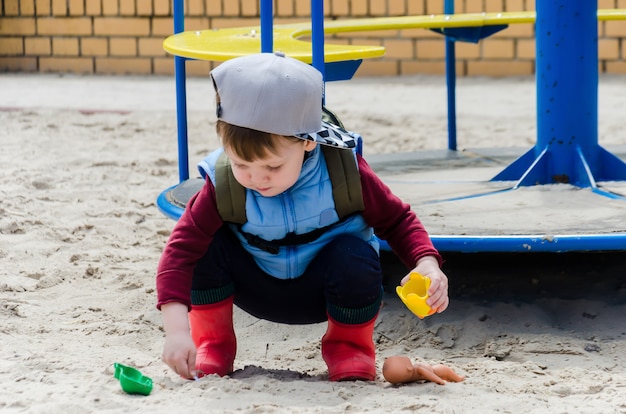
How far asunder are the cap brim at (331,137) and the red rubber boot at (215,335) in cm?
43

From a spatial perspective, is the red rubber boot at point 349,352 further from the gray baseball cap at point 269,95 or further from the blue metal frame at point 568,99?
the blue metal frame at point 568,99

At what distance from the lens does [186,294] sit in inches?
81.6

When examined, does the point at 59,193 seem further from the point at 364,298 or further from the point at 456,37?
the point at 364,298

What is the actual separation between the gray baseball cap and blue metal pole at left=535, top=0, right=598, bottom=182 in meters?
1.49

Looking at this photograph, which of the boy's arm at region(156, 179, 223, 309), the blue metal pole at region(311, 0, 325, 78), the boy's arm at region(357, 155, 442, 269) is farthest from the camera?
the blue metal pole at region(311, 0, 325, 78)

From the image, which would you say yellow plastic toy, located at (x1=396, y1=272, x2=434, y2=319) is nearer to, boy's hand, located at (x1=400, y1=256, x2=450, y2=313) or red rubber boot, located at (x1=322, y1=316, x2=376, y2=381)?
boy's hand, located at (x1=400, y1=256, x2=450, y2=313)

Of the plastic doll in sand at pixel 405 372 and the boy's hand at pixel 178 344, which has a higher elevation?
the boy's hand at pixel 178 344

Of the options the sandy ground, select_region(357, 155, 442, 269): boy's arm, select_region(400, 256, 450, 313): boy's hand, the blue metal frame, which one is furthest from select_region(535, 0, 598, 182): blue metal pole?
select_region(400, 256, 450, 313): boy's hand

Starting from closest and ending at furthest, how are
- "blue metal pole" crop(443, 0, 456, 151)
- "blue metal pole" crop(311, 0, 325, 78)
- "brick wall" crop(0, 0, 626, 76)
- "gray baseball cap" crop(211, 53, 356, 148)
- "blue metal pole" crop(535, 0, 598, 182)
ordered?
"gray baseball cap" crop(211, 53, 356, 148)
"blue metal pole" crop(311, 0, 325, 78)
"blue metal pole" crop(535, 0, 598, 182)
"blue metal pole" crop(443, 0, 456, 151)
"brick wall" crop(0, 0, 626, 76)

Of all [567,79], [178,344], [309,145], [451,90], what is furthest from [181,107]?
[451,90]

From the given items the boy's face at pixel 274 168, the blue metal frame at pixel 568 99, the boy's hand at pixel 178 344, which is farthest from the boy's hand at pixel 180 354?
the blue metal frame at pixel 568 99

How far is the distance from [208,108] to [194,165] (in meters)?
1.50

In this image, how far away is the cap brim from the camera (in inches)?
79.7

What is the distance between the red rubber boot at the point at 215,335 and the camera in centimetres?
223
